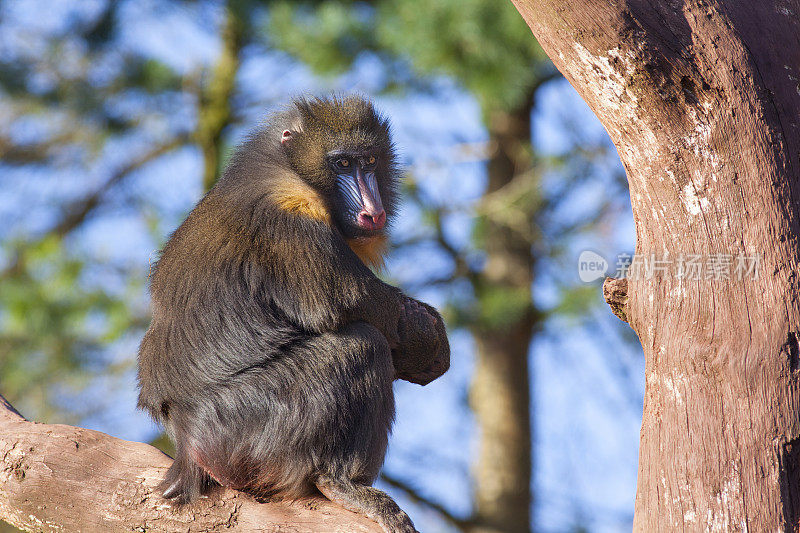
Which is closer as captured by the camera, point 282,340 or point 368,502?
point 368,502

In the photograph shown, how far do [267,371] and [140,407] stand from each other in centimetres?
80

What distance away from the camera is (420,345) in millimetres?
4137

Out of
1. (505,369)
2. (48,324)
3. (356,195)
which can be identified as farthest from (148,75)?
(505,369)

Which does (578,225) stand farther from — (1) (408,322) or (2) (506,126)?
(1) (408,322)

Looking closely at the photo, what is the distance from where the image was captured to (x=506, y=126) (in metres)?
10.3

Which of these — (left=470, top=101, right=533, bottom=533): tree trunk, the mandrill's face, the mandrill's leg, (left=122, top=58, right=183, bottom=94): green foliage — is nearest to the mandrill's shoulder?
the mandrill's face

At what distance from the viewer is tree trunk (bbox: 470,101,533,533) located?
9.54 m

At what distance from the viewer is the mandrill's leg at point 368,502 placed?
3.33 m

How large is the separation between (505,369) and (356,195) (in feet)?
20.6

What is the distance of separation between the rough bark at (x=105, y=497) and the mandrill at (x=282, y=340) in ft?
0.28

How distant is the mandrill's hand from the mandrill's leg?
0.82 metres

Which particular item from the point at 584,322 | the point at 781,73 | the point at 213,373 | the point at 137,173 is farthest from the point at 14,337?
the point at 781,73

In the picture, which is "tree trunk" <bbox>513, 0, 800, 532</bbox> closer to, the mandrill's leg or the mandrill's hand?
the mandrill's leg

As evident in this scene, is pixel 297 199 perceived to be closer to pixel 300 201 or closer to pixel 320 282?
pixel 300 201
